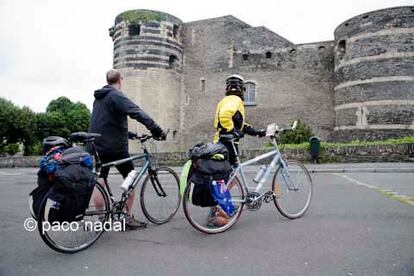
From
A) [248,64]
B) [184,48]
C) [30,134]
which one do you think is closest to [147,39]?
[184,48]

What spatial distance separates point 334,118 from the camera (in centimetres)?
2852

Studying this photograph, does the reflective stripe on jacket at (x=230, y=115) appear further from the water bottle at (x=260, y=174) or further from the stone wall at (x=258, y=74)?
the stone wall at (x=258, y=74)

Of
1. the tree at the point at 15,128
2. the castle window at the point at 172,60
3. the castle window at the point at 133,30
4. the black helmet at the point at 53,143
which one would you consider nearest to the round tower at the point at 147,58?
the castle window at the point at 133,30

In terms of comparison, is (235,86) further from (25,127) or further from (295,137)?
(25,127)

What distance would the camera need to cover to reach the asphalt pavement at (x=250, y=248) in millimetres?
3504

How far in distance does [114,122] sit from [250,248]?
2.32m

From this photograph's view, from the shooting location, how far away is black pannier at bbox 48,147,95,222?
12.6 feet

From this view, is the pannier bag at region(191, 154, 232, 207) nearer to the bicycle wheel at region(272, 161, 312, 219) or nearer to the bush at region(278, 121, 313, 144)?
the bicycle wheel at region(272, 161, 312, 219)

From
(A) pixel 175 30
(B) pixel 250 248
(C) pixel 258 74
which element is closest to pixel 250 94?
(C) pixel 258 74

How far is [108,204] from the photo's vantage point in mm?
4539

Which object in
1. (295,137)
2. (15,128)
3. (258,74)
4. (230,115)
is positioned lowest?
(295,137)

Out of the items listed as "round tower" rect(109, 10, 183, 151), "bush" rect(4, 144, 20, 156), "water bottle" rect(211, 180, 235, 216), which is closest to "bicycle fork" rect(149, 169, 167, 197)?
"water bottle" rect(211, 180, 235, 216)

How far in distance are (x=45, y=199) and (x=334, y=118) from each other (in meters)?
27.1

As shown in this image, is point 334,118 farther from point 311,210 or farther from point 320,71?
point 311,210
